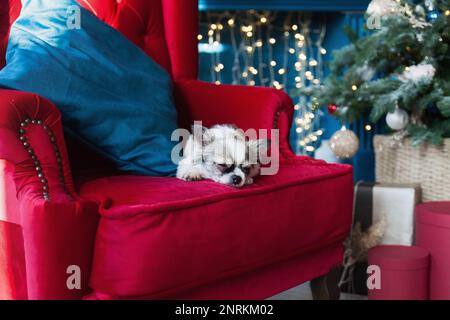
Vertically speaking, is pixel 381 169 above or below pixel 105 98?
below

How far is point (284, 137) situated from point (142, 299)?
35.7 inches

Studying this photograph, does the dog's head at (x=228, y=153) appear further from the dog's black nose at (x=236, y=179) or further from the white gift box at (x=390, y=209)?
the white gift box at (x=390, y=209)

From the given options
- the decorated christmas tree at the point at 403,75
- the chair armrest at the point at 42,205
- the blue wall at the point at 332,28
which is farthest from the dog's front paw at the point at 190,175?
the blue wall at the point at 332,28

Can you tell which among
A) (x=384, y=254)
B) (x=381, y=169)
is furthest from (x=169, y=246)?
(x=381, y=169)

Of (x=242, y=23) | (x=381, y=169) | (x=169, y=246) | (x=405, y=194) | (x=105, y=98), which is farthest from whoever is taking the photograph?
(x=242, y=23)

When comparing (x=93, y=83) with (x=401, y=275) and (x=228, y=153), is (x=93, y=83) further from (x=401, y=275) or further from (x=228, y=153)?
(x=401, y=275)

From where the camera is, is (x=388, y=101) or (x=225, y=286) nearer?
(x=225, y=286)

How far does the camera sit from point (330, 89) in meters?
2.80

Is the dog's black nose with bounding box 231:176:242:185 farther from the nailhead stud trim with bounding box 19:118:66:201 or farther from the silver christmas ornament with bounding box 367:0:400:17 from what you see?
the silver christmas ornament with bounding box 367:0:400:17

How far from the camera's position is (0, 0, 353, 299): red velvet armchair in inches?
47.2

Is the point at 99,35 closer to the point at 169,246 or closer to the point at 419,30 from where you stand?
the point at 169,246

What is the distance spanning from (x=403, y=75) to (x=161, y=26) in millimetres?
A: 1111

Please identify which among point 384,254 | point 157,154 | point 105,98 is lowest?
point 384,254

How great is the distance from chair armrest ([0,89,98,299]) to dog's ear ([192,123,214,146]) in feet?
1.79
